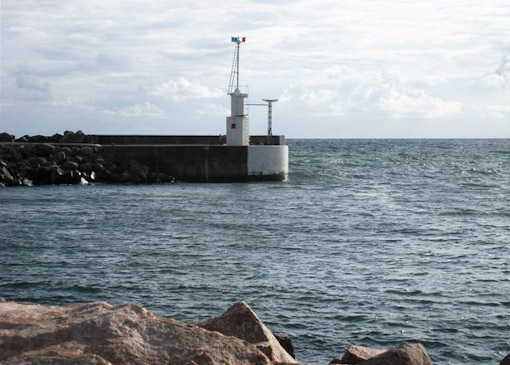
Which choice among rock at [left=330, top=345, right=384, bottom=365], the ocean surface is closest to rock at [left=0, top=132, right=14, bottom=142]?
the ocean surface

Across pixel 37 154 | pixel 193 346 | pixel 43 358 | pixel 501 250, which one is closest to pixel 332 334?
pixel 193 346

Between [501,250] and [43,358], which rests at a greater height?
[43,358]

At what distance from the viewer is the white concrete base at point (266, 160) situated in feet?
117

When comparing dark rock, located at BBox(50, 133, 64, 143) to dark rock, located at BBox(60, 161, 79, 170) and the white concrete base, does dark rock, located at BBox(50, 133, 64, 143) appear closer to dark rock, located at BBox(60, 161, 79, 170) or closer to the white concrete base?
dark rock, located at BBox(60, 161, 79, 170)

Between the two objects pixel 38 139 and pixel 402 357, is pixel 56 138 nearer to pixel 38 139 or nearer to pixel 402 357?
pixel 38 139

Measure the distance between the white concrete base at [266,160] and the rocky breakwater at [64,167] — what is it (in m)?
3.65

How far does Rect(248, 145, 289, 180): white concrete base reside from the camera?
117ft

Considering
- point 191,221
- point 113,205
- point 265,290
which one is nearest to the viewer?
point 265,290

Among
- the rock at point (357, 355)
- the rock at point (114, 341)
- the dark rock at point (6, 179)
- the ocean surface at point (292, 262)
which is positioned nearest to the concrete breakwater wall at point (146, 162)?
the dark rock at point (6, 179)

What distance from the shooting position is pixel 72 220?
72.5 feet

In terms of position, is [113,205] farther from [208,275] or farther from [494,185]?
[494,185]

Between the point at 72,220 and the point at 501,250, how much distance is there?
1147cm

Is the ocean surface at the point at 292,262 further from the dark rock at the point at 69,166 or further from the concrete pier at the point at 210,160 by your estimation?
the concrete pier at the point at 210,160

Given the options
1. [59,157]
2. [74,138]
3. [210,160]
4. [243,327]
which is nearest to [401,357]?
[243,327]
